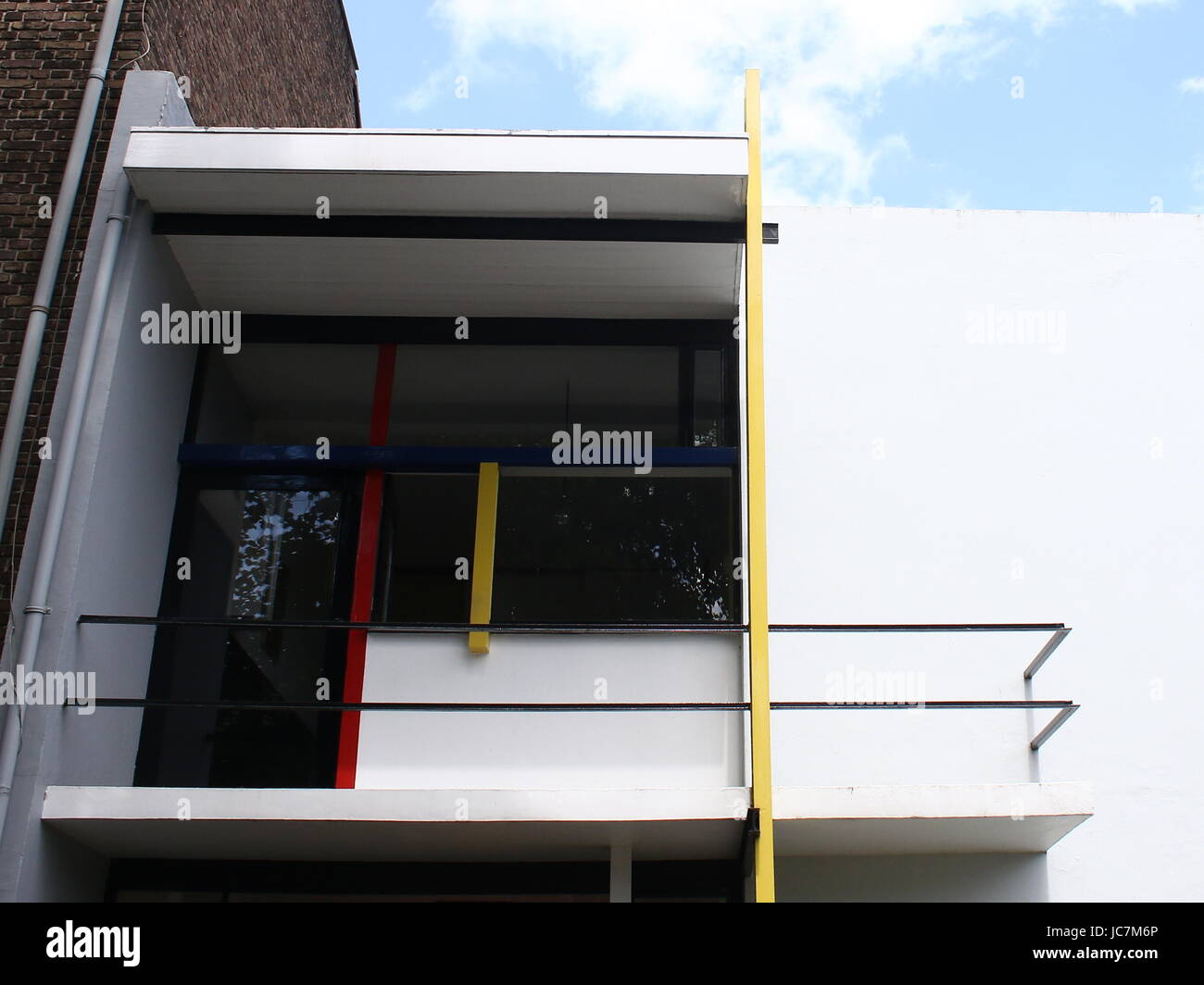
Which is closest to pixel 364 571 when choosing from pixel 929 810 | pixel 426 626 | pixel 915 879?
pixel 426 626

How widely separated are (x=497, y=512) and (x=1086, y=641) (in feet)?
11.4

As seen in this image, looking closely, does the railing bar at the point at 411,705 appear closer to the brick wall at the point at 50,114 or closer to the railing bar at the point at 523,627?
the railing bar at the point at 523,627

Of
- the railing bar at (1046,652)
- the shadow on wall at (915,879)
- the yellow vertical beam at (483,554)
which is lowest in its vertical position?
the shadow on wall at (915,879)

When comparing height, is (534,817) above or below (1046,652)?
below

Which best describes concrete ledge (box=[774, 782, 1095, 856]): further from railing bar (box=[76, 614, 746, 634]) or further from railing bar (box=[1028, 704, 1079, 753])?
railing bar (box=[76, 614, 746, 634])

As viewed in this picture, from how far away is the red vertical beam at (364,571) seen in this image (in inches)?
257

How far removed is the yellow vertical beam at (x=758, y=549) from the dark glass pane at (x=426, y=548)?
1.87m

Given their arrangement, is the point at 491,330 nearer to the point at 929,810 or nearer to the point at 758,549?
the point at 758,549

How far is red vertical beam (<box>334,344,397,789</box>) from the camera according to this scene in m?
6.53

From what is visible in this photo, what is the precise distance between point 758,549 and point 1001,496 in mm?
2506

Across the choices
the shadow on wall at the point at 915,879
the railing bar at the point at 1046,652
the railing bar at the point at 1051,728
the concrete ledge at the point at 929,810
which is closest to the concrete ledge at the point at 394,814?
the concrete ledge at the point at 929,810

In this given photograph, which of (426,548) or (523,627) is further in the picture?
(426,548)

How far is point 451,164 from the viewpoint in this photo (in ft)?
21.1
